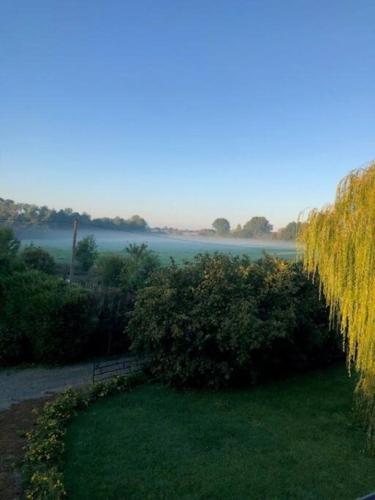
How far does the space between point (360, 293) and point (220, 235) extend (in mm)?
70228

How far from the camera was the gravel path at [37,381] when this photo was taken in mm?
10883

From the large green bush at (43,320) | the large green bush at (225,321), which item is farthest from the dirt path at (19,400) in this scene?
the large green bush at (225,321)

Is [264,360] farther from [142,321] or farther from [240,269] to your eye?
[142,321]

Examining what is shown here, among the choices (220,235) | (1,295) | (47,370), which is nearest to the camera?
(47,370)

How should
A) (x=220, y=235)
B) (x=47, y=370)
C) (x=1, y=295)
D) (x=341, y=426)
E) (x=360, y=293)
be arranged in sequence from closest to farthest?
(x=360, y=293)
(x=341, y=426)
(x=47, y=370)
(x=1, y=295)
(x=220, y=235)

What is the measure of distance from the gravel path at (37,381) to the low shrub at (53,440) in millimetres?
2026

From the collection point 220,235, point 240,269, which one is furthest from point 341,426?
point 220,235

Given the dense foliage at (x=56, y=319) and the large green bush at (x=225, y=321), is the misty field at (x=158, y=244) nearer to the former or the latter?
the large green bush at (x=225, y=321)

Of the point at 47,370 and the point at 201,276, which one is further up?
the point at 201,276

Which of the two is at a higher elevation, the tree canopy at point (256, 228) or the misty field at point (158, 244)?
the tree canopy at point (256, 228)

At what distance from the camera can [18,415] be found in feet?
29.6

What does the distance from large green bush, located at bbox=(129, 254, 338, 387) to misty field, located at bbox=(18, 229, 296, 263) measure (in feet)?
4.55

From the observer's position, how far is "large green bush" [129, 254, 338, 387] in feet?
33.3

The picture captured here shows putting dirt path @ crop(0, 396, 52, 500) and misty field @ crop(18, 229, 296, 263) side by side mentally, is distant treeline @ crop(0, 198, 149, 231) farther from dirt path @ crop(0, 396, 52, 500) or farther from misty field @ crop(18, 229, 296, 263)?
dirt path @ crop(0, 396, 52, 500)
